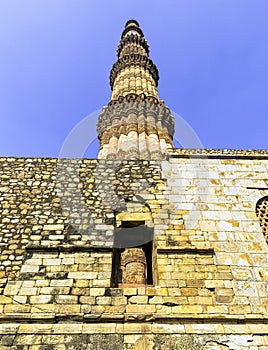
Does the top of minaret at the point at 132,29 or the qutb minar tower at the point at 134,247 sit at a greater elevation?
the top of minaret at the point at 132,29

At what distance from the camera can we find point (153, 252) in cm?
482

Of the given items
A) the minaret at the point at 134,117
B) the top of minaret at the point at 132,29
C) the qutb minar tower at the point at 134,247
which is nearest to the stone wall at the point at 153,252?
the qutb minar tower at the point at 134,247

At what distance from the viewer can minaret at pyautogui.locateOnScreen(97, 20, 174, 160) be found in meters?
14.1

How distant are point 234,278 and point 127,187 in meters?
2.13

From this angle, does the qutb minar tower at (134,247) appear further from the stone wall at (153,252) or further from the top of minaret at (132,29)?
the top of minaret at (132,29)

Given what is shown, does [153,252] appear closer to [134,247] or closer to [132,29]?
[134,247]

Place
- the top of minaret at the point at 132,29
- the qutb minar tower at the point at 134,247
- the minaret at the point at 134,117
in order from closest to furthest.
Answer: the qutb minar tower at the point at 134,247, the minaret at the point at 134,117, the top of minaret at the point at 132,29

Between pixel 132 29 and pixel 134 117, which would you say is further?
pixel 132 29

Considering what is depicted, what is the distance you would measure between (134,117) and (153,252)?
11318mm

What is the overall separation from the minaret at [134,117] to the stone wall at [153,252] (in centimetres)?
711

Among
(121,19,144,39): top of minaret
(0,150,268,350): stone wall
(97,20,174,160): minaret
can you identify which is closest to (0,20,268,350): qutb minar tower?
(0,150,268,350): stone wall

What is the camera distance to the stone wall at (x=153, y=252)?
3822 millimetres

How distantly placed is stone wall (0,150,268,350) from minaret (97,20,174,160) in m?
7.11

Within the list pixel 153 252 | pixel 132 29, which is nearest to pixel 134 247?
pixel 153 252
